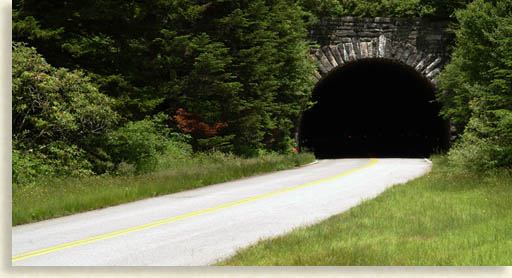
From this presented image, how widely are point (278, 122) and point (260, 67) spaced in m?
4.69

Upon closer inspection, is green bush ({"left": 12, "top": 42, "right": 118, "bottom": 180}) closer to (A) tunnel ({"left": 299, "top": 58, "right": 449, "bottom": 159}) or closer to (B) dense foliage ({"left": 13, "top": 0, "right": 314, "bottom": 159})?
(B) dense foliage ({"left": 13, "top": 0, "right": 314, "bottom": 159})

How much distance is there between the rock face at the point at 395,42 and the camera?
3041 centimetres

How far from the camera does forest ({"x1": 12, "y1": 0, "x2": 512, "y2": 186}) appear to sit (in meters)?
14.3

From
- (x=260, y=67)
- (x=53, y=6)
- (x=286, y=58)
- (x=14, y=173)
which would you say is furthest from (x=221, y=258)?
(x=286, y=58)

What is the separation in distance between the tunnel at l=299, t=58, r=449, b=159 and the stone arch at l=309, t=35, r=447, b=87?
5.13 m

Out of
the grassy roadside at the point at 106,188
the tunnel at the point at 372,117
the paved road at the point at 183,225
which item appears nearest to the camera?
the paved road at the point at 183,225

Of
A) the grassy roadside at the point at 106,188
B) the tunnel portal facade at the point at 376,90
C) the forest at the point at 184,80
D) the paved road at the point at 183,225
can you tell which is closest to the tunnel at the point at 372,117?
the tunnel portal facade at the point at 376,90

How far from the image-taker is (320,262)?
6984mm

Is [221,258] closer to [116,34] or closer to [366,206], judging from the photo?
[366,206]

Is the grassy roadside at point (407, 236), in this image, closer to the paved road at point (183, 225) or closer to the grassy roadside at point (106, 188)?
the paved road at point (183, 225)

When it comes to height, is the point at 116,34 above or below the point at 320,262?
above

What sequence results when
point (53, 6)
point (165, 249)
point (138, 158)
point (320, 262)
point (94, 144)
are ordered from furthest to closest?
point (138, 158) → point (94, 144) → point (53, 6) → point (165, 249) → point (320, 262)

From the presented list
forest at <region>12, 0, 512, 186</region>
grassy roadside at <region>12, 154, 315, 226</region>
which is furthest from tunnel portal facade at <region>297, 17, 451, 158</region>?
grassy roadside at <region>12, 154, 315, 226</region>

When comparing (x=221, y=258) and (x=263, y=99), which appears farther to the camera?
(x=263, y=99)
